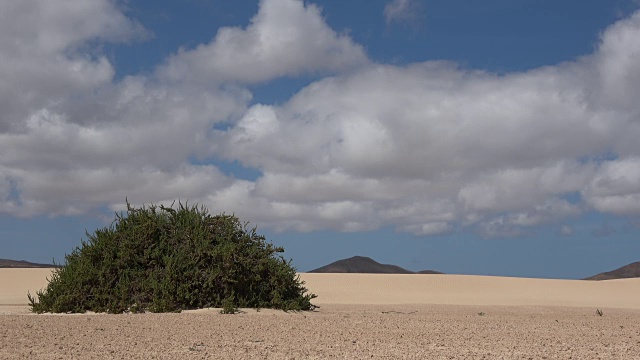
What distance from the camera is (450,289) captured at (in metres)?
50.8

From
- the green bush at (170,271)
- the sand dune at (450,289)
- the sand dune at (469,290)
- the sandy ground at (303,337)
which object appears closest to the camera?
the sandy ground at (303,337)

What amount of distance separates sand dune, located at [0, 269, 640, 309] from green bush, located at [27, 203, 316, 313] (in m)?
18.0

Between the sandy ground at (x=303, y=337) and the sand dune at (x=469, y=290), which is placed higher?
the sand dune at (x=469, y=290)

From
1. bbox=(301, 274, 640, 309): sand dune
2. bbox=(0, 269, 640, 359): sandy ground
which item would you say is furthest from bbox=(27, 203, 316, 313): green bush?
bbox=(301, 274, 640, 309): sand dune

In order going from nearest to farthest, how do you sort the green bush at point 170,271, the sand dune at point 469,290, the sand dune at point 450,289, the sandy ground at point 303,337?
1. the sandy ground at point 303,337
2. the green bush at point 170,271
3. the sand dune at point 469,290
4. the sand dune at point 450,289

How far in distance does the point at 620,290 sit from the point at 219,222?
3774 centimetres

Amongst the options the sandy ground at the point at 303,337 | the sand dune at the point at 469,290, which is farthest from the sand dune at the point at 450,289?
the sandy ground at the point at 303,337

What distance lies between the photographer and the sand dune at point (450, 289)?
136 feet

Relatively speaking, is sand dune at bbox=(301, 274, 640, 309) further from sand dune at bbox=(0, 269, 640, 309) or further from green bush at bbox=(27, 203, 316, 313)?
green bush at bbox=(27, 203, 316, 313)

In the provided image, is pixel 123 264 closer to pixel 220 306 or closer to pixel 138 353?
pixel 220 306

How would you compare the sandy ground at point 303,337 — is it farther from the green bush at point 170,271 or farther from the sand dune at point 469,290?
the sand dune at point 469,290

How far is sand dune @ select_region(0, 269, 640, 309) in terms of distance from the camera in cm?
4150

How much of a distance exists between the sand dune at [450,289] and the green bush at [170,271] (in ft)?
59.1

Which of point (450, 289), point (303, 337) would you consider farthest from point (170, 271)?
point (450, 289)
